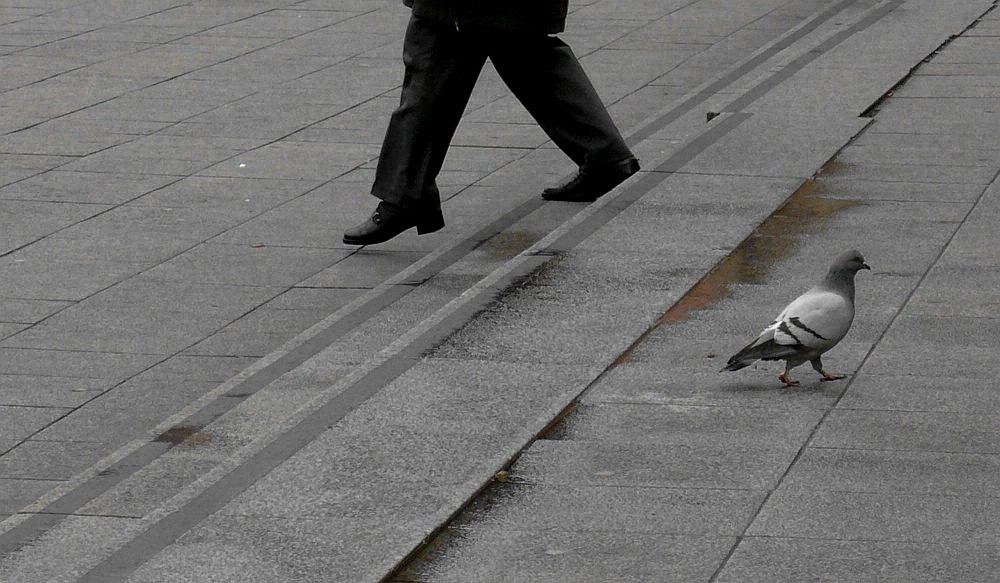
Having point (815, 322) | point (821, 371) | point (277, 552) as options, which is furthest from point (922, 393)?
point (277, 552)

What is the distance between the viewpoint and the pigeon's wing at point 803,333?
5.03 meters

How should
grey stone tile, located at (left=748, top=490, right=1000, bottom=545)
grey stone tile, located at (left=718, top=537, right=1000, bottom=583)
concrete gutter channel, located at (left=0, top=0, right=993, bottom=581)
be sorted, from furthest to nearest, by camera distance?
1. concrete gutter channel, located at (left=0, top=0, right=993, bottom=581)
2. grey stone tile, located at (left=748, top=490, right=1000, bottom=545)
3. grey stone tile, located at (left=718, top=537, right=1000, bottom=583)

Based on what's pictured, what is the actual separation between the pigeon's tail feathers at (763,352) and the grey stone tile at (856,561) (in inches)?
39.6

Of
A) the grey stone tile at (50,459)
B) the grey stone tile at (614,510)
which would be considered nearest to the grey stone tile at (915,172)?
the grey stone tile at (614,510)

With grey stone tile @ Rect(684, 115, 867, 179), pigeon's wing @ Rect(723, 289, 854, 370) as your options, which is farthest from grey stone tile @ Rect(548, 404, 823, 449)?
grey stone tile @ Rect(684, 115, 867, 179)

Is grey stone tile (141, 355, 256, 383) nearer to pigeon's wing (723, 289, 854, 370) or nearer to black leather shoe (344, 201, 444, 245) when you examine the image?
black leather shoe (344, 201, 444, 245)

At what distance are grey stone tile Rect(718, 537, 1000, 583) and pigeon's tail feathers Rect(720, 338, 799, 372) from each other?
3.30 feet

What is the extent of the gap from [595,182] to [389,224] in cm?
94

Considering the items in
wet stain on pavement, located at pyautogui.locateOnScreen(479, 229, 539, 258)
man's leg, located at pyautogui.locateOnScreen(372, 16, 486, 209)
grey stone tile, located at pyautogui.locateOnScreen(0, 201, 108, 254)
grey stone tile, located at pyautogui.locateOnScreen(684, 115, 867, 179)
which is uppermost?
man's leg, located at pyautogui.locateOnScreen(372, 16, 486, 209)

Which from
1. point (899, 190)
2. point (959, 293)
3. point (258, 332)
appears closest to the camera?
point (959, 293)

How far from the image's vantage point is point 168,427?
555cm

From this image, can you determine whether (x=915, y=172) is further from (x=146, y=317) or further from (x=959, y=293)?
(x=146, y=317)

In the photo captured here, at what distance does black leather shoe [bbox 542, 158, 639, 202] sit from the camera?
7.53 meters

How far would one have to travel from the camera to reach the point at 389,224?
7.29 m
